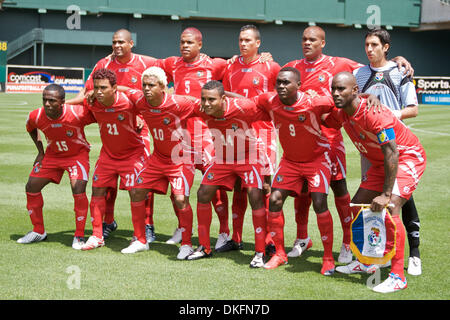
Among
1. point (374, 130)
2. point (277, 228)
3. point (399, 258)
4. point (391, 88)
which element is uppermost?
point (391, 88)

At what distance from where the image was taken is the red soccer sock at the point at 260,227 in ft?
22.9

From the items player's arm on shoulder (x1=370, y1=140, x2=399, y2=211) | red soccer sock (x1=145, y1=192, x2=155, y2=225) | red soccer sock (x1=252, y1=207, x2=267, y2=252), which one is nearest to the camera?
player's arm on shoulder (x1=370, y1=140, x2=399, y2=211)

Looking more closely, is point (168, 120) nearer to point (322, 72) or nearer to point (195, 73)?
point (195, 73)

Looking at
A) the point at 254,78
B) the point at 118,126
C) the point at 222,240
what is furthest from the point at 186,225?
the point at 254,78

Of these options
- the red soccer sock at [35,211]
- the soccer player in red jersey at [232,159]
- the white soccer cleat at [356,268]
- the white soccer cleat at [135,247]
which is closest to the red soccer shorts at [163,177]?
the soccer player in red jersey at [232,159]

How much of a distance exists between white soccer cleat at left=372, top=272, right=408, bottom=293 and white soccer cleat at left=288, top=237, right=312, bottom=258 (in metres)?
1.49

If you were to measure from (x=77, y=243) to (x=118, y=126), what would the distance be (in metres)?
1.57

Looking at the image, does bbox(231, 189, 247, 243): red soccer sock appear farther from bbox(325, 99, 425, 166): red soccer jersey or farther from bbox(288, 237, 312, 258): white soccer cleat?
bbox(325, 99, 425, 166): red soccer jersey

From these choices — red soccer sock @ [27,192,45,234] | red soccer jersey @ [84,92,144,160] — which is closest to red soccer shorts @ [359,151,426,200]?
red soccer jersey @ [84,92,144,160]

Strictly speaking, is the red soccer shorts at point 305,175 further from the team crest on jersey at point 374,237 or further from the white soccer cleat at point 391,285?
the white soccer cleat at point 391,285

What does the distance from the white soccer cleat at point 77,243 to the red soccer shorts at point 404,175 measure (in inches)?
139

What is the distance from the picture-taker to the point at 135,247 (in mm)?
7449

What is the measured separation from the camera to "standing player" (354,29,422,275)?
6.88 meters
